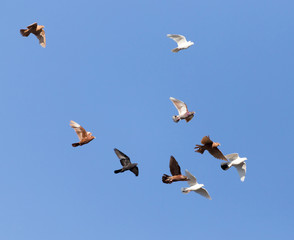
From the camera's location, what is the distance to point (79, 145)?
32219mm

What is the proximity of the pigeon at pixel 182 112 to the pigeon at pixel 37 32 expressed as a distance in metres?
8.89

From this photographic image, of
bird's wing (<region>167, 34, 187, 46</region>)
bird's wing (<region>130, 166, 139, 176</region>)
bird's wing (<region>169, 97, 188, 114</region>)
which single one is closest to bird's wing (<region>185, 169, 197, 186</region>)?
bird's wing (<region>130, 166, 139, 176</region>)

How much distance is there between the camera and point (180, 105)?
3250 centimetres

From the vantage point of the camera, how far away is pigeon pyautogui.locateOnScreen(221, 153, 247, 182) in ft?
107

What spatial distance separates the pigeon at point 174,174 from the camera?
1206 inches

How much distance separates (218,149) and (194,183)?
2.20m

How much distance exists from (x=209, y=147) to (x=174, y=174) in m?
2.31

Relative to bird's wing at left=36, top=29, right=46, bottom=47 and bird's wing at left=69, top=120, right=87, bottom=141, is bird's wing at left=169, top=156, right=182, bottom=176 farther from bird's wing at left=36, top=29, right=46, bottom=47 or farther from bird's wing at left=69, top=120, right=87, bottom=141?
bird's wing at left=36, top=29, right=46, bottom=47

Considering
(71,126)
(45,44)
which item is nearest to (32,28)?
(45,44)

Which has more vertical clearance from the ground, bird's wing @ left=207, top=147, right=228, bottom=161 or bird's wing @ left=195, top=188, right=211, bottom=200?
bird's wing @ left=207, top=147, right=228, bottom=161

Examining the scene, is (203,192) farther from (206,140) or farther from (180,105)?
(180,105)

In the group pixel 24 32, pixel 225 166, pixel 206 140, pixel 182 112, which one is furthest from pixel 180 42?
pixel 24 32

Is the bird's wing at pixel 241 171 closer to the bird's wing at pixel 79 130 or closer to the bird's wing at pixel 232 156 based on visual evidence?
the bird's wing at pixel 232 156

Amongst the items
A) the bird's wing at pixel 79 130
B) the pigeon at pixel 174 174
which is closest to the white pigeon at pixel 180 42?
the pigeon at pixel 174 174
